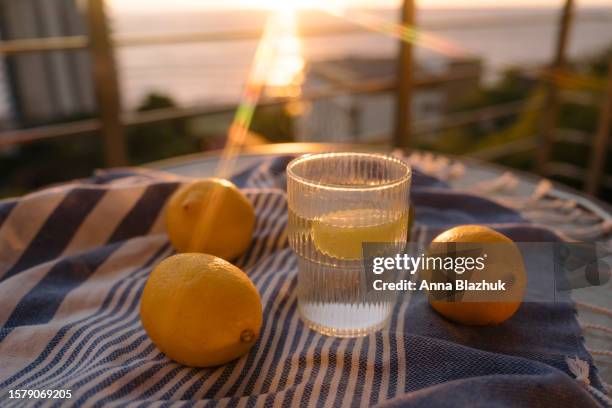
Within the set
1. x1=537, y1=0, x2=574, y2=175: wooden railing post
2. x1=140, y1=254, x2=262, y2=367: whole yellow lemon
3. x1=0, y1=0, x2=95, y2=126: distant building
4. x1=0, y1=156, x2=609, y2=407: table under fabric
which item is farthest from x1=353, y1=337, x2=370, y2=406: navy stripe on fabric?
x1=0, y1=0, x2=95, y2=126: distant building

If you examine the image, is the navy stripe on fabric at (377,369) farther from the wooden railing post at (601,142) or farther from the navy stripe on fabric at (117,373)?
the wooden railing post at (601,142)

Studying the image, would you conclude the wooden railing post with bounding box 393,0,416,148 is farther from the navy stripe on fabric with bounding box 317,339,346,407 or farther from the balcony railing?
the navy stripe on fabric with bounding box 317,339,346,407

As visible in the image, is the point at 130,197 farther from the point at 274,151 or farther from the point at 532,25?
the point at 532,25

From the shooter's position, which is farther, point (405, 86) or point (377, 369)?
point (405, 86)

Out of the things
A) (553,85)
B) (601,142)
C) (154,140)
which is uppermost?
(553,85)

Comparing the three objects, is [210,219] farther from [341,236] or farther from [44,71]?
[44,71]

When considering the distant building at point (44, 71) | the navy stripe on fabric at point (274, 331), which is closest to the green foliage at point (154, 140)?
the distant building at point (44, 71)

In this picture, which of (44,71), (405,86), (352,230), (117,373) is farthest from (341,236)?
(44,71)
